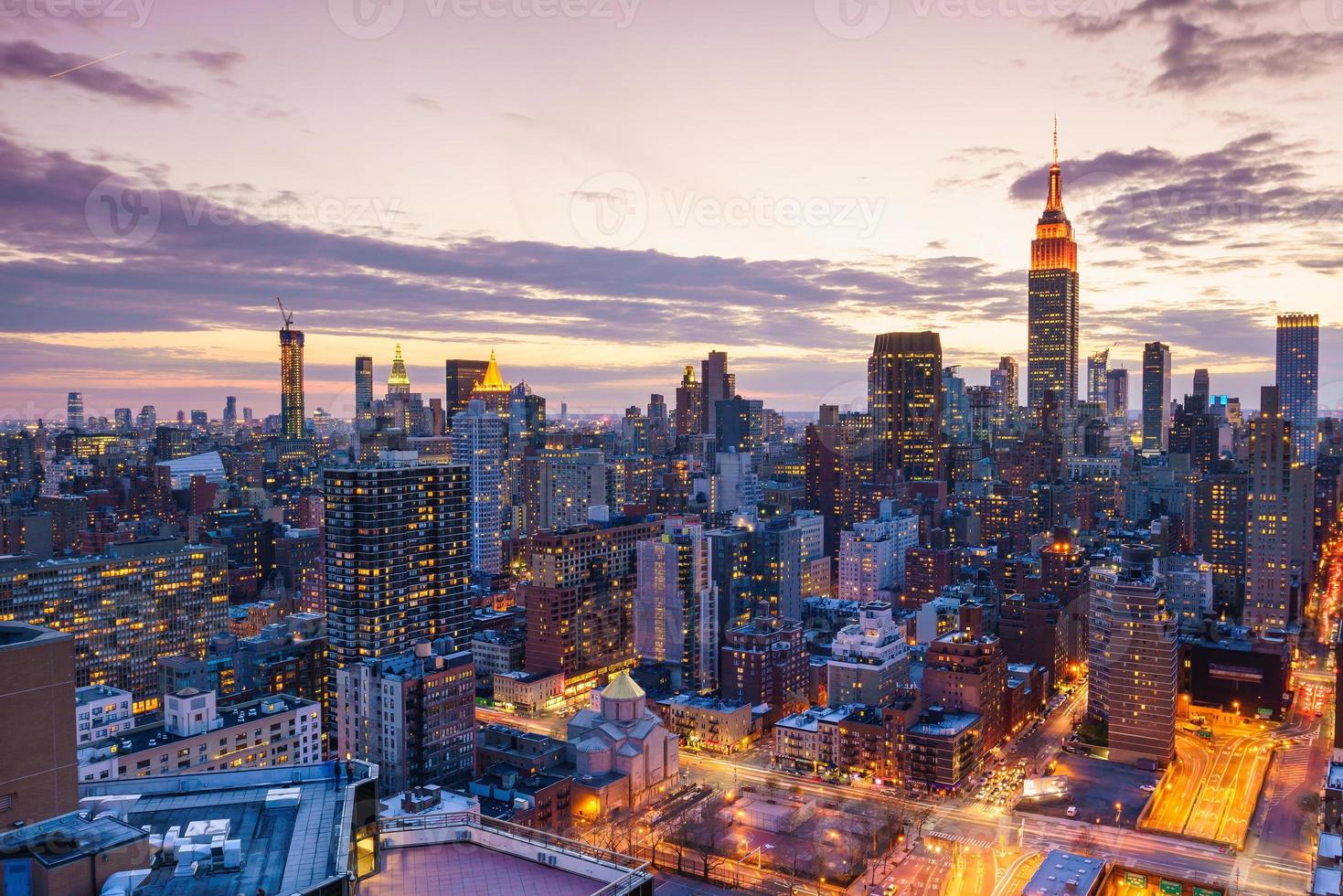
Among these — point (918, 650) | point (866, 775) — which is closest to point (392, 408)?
point (918, 650)

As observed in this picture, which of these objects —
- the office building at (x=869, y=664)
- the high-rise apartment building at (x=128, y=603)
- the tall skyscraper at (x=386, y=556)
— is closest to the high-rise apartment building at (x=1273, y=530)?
the office building at (x=869, y=664)

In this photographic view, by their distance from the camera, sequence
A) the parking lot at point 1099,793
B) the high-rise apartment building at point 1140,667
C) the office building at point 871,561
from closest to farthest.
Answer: the parking lot at point 1099,793 < the high-rise apartment building at point 1140,667 < the office building at point 871,561

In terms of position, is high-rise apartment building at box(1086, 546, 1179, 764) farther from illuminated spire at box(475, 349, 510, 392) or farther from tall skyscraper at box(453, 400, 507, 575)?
illuminated spire at box(475, 349, 510, 392)

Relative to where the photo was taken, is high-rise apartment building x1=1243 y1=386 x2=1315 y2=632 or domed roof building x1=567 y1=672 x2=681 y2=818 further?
high-rise apartment building x1=1243 y1=386 x2=1315 y2=632

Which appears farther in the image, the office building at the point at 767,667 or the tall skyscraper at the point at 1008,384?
the tall skyscraper at the point at 1008,384

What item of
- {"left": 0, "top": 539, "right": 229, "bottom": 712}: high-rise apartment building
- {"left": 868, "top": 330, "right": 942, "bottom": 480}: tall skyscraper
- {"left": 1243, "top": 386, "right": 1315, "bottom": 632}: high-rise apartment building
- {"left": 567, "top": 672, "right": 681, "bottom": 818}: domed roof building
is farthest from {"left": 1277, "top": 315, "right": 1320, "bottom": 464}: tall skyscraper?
{"left": 0, "top": 539, "right": 229, "bottom": 712}: high-rise apartment building

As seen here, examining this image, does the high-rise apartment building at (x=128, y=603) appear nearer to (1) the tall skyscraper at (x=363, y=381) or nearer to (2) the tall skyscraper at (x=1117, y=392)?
(1) the tall skyscraper at (x=363, y=381)

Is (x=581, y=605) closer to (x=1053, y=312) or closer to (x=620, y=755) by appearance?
(x=620, y=755)
